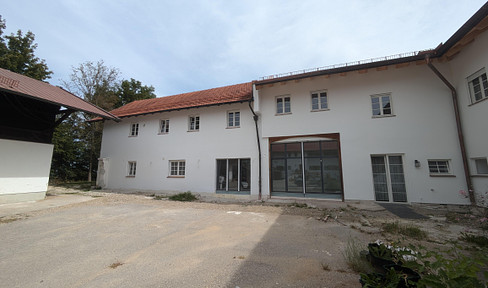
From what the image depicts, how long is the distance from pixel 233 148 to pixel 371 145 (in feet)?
20.6

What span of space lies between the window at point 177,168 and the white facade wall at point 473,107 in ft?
41.0

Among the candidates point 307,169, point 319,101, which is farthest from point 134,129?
point 319,101

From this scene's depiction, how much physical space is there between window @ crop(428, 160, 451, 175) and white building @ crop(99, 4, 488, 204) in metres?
0.03

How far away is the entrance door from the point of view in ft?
25.6

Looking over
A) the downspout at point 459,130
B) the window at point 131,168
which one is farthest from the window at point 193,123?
the downspout at point 459,130

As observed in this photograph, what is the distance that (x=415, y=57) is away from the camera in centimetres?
739

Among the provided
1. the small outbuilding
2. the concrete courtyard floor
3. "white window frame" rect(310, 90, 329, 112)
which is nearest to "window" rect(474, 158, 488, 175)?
the concrete courtyard floor

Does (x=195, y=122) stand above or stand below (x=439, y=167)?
above

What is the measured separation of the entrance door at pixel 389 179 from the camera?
25.6ft

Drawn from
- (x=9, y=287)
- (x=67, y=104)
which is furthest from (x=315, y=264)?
(x=67, y=104)

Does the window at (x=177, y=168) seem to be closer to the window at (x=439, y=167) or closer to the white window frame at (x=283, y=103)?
the white window frame at (x=283, y=103)

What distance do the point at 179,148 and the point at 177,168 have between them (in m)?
1.19

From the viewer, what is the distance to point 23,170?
8.06m

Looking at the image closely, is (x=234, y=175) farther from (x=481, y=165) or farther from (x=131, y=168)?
(x=481, y=165)
